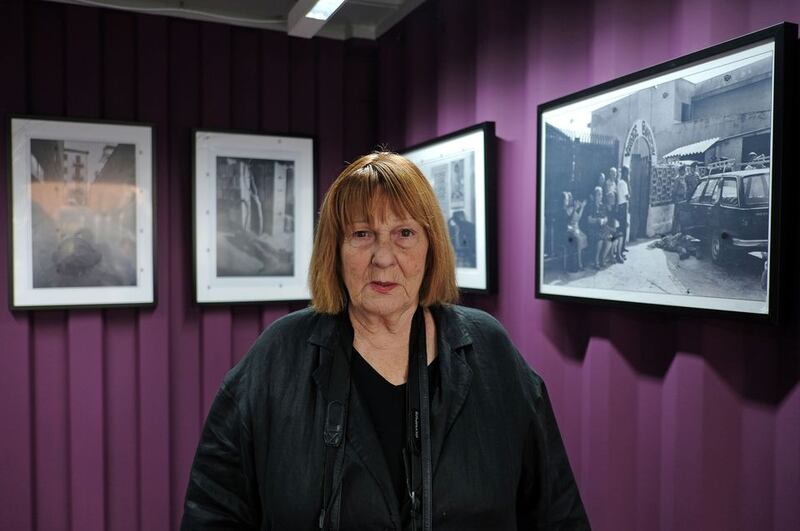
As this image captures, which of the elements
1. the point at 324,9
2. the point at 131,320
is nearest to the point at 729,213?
the point at 324,9

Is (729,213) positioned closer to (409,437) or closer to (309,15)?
(409,437)

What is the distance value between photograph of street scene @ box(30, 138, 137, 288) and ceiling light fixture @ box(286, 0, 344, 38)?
3.05 feet

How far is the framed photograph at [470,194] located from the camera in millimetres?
2322

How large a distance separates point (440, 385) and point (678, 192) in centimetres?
75

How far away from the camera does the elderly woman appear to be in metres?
1.18

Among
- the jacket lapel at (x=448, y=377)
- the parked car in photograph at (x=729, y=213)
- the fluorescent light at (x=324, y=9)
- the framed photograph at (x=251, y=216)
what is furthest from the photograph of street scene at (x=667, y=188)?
the framed photograph at (x=251, y=216)

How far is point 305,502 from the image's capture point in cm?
117

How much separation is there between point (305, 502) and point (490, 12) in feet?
6.34

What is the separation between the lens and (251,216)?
3.06 m

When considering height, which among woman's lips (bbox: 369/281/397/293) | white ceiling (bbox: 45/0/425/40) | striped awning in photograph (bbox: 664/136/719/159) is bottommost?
woman's lips (bbox: 369/281/397/293)

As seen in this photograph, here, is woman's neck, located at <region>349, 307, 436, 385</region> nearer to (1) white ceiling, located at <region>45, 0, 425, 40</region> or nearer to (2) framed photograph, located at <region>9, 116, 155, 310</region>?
(2) framed photograph, located at <region>9, 116, 155, 310</region>

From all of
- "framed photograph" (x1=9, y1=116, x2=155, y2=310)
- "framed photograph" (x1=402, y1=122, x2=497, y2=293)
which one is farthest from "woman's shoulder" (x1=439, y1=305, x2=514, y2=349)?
"framed photograph" (x1=9, y1=116, x2=155, y2=310)

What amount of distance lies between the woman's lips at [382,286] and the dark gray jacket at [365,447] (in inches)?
4.8

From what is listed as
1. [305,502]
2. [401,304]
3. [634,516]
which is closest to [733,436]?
[634,516]
